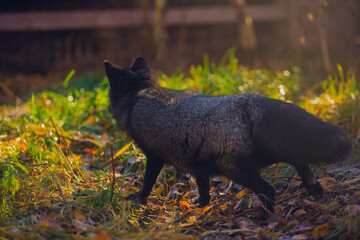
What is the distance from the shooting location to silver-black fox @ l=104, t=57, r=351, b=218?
3.28m

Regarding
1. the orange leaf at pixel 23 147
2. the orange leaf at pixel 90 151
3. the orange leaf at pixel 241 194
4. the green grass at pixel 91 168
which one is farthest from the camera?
the orange leaf at pixel 90 151

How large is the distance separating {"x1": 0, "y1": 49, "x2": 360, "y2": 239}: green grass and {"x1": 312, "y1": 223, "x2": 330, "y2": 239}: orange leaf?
0.05 m

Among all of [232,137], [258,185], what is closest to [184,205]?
[258,185]

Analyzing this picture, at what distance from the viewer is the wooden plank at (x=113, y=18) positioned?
1077cm

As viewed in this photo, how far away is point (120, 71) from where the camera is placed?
4.31 metres

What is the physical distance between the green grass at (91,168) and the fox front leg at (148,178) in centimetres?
14

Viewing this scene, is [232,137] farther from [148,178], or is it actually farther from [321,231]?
[148,178]

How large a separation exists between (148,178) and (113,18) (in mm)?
7880

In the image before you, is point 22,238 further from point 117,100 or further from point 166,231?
point 117,100

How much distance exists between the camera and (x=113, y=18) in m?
11.0

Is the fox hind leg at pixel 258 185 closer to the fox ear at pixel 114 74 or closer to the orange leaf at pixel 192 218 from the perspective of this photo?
the orange leaf at pixel 192 218

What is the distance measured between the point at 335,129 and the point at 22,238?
2.74 metres

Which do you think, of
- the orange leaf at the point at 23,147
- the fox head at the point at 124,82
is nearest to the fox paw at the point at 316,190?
the fox head at the point at 124,82

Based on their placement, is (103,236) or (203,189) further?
(203,189)
